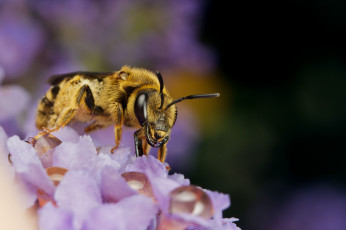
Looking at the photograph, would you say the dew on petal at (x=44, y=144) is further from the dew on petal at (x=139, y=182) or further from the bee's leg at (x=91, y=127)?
the bee's leg at (x=91, y=127)

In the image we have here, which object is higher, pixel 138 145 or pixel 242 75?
pixel 242 75

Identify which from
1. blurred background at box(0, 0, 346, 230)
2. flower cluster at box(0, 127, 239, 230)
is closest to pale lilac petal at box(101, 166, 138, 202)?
flower cluster at box(0, 127, 239, 230)

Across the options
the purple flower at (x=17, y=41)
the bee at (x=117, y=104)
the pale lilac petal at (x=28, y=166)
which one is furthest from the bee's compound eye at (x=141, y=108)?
the purple flower at (x=17, y=41)

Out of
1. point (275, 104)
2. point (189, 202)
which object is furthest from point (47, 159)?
point (275, 104)

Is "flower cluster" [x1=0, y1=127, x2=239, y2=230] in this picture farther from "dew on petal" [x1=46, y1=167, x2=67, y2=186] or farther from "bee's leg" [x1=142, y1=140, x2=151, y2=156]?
"bee's leg" [x1=142, y1=140, x2=151, y2=156]

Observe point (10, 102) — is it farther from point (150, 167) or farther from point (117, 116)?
point (150, 167)

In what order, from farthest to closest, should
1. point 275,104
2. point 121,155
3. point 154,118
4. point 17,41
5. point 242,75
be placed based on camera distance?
point 242,75, point 275,104, point 17,41, point 154,118, point 121,155

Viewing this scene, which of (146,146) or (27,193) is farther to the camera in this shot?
(146,146)
